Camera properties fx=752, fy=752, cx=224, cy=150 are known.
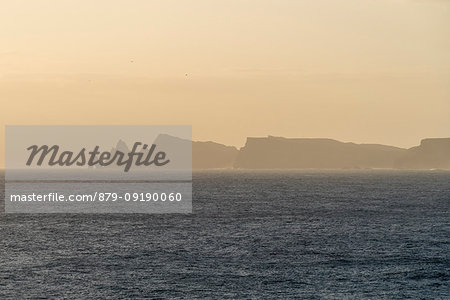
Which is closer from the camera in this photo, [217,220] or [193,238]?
[193,238]

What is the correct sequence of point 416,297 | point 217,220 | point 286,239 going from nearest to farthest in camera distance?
point 416,297, point 286,239, point 217,220

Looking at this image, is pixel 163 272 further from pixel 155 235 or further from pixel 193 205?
pixel 193 205

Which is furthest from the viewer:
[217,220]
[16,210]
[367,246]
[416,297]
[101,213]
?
[16,210]

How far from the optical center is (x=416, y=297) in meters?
65.9

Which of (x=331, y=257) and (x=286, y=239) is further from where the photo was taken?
(x=286, y=239)

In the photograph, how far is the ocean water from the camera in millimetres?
69438

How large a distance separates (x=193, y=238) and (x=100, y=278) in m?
33.3

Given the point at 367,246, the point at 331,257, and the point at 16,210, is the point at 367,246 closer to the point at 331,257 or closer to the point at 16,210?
the point at 331,257

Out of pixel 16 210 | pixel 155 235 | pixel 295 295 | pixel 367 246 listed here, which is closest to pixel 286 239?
pixel 367 246

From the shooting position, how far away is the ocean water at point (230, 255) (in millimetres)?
69438

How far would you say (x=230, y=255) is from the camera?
296 ft

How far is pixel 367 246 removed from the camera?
99.4 metres

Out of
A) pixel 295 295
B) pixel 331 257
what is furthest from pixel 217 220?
pixel 295 295

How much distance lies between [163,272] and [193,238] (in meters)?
29.9
